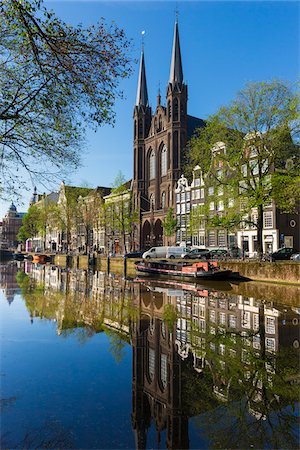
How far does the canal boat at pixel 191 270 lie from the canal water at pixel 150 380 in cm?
1771

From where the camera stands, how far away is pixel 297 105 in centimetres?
2956

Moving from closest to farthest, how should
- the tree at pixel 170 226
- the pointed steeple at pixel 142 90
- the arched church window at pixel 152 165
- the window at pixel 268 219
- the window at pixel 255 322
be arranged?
the window at pixel 255 322 < the window at pixel 268 219 < the tree at pixel 170 226 < the arched church window at pixel 152 165 < the pointed steeple at pixel 142 90

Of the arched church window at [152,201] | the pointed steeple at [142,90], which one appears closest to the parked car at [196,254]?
the arched church window at [152,201]

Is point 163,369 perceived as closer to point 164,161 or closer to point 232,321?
point 232,321

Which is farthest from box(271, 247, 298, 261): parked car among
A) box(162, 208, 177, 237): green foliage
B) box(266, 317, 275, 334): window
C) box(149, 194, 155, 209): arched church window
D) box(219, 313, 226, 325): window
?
box(149, 194, 155, 209): arched church window

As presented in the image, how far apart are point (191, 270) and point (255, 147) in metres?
13.2

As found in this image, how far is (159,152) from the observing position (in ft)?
270

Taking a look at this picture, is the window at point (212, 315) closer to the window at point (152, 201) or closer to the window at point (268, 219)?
the window at point (268, 219)

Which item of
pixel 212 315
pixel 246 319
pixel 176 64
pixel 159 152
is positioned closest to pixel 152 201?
pixel 159 152

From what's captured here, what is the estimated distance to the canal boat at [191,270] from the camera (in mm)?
34250

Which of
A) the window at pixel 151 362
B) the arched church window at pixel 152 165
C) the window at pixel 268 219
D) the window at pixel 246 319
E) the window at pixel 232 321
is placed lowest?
the window at pixel 151 362

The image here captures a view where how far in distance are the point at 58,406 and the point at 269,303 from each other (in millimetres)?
15778

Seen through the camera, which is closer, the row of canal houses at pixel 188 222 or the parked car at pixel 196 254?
the parked car at pixel 196 254

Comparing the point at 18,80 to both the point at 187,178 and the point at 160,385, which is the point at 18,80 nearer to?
the point at 160,385
